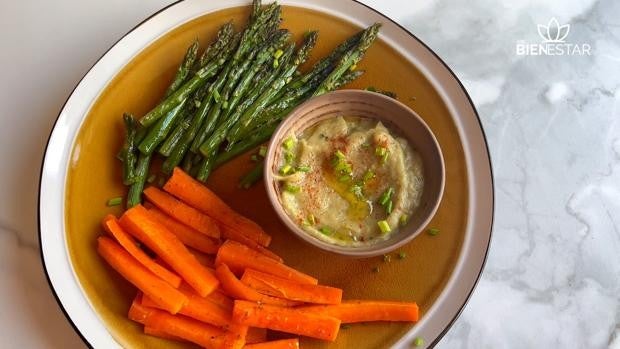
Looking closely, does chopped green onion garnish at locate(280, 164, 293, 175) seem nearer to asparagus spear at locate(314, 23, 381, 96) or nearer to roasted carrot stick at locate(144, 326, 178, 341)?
asparagus spear at locate(314, 23, 381, 96)

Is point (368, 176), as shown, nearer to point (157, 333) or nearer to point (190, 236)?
A: point (190, 236)

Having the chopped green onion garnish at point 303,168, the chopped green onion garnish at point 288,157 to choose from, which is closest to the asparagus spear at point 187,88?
the chopped green onion garnish at point 288,157

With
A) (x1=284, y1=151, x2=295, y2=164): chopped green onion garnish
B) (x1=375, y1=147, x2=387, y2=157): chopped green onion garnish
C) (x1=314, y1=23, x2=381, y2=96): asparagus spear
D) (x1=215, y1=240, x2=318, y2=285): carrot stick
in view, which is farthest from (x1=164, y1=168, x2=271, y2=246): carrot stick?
(x1=314, y1=23, x2=381, y2=96): asparagus spear

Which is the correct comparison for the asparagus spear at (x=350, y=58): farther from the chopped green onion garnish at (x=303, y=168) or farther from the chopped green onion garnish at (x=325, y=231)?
the chopped green onion garnish at (x=325, y=231)

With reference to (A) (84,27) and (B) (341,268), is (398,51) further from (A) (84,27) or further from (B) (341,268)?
(A) (84,27)

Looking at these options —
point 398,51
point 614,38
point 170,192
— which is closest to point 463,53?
point 398,51

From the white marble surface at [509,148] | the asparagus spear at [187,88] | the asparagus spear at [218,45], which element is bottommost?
the white marble surface at [509,148]
